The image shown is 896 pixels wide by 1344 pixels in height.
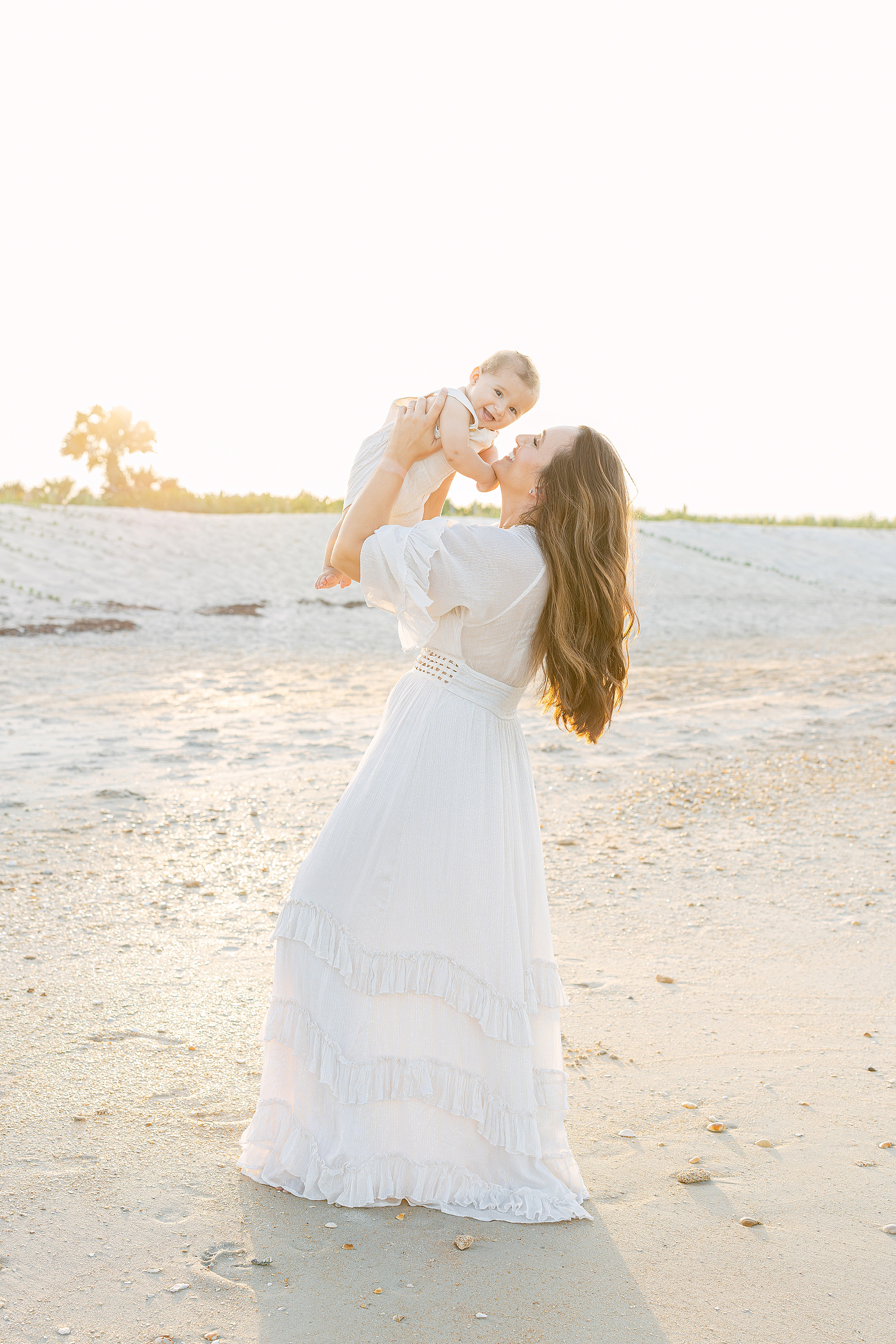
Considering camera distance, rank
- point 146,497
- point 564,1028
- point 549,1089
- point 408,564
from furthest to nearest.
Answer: point 146,497 < point 564,1028 < point 549,1089 < point 408,564

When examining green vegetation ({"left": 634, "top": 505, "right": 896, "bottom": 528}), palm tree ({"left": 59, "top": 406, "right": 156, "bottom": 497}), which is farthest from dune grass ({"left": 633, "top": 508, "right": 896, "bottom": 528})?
palm tree ({"left": 59, "top": 406, "right": 156, "bottom": 497})

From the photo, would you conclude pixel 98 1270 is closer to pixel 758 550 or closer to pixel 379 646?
pixel 379 646

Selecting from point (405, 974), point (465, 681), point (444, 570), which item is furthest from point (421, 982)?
point (444, 570)

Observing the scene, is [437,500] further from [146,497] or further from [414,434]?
[146,497]

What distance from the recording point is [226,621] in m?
16.9

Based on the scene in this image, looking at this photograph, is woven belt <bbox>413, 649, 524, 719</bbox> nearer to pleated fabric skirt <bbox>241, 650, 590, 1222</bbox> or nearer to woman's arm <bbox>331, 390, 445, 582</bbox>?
pleated fabric skirt <bbox>241, 650, 590, 1222</bbox>

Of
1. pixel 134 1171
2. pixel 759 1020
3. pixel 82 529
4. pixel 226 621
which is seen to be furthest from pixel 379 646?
pixel 134 1171

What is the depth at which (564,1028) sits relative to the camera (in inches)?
164

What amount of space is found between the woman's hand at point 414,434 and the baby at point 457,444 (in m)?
0.02

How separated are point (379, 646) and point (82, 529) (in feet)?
27.4

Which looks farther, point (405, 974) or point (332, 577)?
point (332, 577)

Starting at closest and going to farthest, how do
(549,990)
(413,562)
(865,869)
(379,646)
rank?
(413,562) < (549,990) < (865,869) < (379,646)

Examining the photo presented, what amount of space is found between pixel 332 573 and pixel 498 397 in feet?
2.21

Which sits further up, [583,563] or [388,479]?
[388,479]
